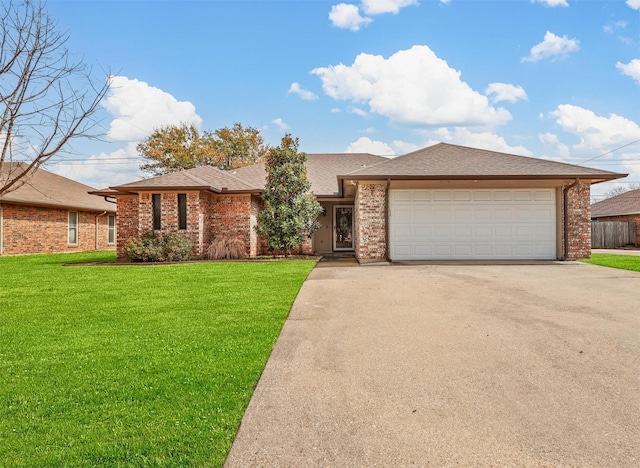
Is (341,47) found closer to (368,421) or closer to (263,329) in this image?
(263,329)

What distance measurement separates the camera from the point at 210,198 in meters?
15.4

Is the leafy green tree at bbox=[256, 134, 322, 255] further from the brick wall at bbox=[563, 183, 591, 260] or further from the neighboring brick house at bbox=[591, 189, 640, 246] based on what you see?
the neighboring brick house at bbox=[591, 189, 640, 246]

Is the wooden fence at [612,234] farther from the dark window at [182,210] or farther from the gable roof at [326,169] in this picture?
the dark window at [182,210]

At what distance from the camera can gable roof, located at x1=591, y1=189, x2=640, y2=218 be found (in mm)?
23219

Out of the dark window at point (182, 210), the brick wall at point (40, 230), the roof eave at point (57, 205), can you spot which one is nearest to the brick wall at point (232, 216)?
the dark window at point (182, 210)

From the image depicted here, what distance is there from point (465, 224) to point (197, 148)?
26353mm

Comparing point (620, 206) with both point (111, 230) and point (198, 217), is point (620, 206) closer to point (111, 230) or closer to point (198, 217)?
point (198, 217)

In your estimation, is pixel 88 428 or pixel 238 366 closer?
pixel 88 428

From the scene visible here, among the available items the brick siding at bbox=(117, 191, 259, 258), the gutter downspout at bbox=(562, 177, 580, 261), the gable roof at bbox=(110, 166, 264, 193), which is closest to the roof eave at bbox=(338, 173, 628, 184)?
the gutter downspout at bbox=(562, 177, 580, 261)

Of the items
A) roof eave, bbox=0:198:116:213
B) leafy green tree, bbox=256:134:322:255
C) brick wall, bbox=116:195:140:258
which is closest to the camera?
leafy green tree, bbox=256:134:322:255

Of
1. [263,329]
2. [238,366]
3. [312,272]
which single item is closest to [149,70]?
[312,272]

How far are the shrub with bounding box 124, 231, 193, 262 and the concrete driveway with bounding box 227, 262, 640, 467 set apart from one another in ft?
29.1

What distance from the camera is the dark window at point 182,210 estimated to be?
47.4 ft

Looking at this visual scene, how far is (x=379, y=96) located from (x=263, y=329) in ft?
56.9
